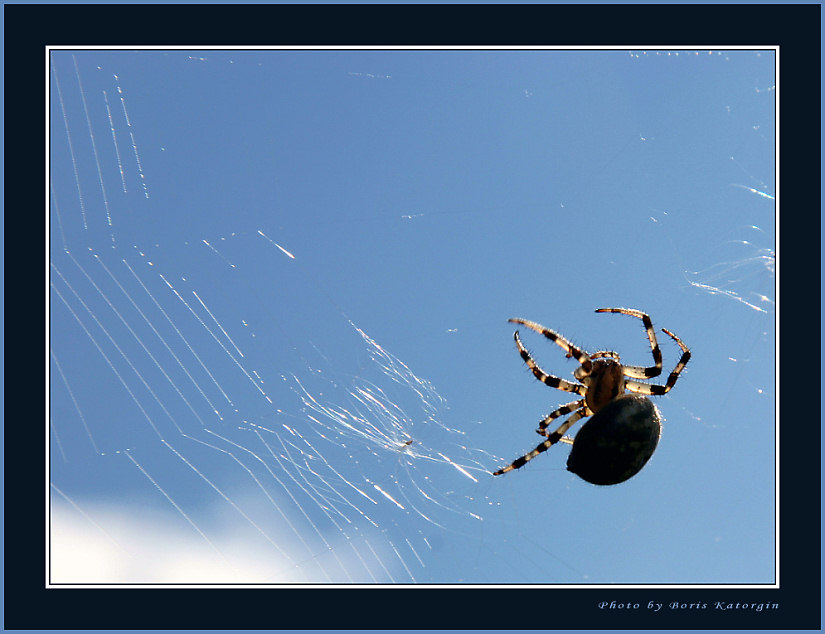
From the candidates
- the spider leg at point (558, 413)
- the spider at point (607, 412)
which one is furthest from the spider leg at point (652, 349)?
the spider leg at point (558, 413)

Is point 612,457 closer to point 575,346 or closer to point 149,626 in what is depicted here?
point 575,346

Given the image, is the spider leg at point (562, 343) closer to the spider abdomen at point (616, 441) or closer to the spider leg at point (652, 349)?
the spider leg at point (652, 349)

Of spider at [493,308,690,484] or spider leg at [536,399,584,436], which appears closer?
spider at [493,308,690,484]

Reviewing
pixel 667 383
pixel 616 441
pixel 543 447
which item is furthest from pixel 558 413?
pixel 616 441

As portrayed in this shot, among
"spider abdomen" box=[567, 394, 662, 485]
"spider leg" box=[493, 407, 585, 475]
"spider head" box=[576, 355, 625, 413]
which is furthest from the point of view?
"spider leg" box=[493, 407, 585, 475]

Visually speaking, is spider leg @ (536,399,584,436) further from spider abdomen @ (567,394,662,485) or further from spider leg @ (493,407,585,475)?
spider abdomen @ (567,394,662,485)

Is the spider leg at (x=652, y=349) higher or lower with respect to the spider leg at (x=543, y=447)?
higher

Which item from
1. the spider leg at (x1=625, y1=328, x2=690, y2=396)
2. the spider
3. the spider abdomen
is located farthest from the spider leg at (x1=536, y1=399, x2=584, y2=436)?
the spider abdomen
